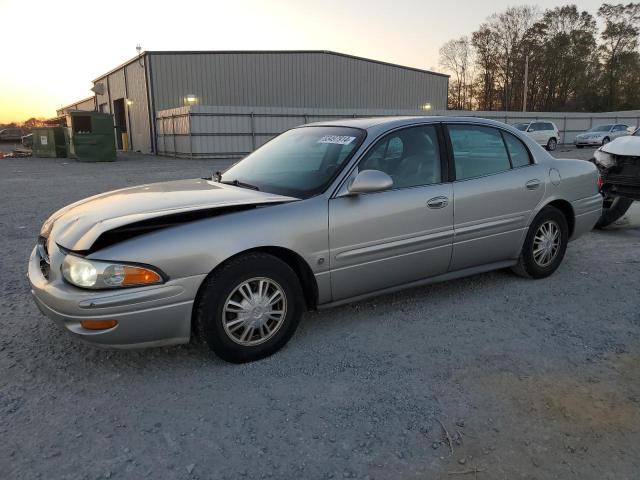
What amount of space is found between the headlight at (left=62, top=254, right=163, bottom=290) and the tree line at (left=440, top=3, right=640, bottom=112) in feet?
199

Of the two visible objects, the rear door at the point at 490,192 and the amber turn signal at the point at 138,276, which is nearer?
the amber turn signal at the point at 138,276

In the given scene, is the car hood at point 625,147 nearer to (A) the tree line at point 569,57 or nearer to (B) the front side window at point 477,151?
(B) the front side window at point 477,151

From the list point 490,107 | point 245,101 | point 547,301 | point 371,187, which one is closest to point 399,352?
point 371,187

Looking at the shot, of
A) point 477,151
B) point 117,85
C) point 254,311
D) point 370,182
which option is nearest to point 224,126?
point 117,85

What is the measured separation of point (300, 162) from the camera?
376 cm

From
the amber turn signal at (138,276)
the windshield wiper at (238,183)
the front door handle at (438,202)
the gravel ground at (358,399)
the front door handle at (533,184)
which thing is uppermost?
the windshield wiper at (238,183)

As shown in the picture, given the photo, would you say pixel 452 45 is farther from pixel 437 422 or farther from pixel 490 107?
pixel 437 422

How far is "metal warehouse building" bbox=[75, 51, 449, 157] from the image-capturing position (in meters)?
24.1

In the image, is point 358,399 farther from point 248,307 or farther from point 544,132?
point 544,132

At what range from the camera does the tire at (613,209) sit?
6629 millimetres

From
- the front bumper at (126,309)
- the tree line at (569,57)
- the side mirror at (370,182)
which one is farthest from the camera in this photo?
the tree line at (569,57)

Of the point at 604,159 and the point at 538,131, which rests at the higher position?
the point at 538,131

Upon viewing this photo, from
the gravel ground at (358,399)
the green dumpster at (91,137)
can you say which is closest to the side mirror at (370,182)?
the gravel ground at (358,399)

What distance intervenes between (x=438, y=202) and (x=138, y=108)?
29.4 meters
